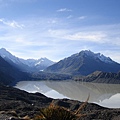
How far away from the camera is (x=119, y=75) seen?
158 meters

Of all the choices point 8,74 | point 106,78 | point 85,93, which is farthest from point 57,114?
point 106,78

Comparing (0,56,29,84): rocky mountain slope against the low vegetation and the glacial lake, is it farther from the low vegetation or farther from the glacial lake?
the low vegetation

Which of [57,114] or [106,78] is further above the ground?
[106,78]

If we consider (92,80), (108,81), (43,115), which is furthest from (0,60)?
(43,115)

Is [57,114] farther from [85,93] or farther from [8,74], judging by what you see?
[8,74]

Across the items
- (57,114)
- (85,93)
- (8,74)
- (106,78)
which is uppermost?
(106,78)

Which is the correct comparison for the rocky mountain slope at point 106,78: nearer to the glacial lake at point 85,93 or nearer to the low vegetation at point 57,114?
the glacial lake at point 85,93

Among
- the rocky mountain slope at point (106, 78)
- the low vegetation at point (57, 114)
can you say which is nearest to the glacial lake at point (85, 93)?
the rocky mountain slope at point (106, 78)

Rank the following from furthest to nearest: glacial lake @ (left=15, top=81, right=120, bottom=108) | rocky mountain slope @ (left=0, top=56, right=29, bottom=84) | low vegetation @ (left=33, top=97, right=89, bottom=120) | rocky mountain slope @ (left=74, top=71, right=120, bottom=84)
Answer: rocky mountain slope @ (left=74, top=71, right=120, bottom=84) < rocky mountain slope @ (left=0, top=56, right=29, bottom=84) < glacial lake @ (left=15, top=81, right=120, bottom=108) < low vegetation @ (left=33, top=97, right=89, bottom=120)

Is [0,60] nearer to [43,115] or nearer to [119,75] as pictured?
[119,75]

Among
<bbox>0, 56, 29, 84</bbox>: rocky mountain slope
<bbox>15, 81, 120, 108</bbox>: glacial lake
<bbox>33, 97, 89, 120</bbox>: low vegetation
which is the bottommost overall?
<bbox>33, 97, 89, 120</bbox>: low vegetation

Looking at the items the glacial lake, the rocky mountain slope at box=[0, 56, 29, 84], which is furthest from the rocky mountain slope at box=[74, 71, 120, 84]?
the rocky mountain slope at box=[0, 56, 29, 84]

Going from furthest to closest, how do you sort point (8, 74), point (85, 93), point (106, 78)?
point (106, 78), point (8, 74), point (85, 93)

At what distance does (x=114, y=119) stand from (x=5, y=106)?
37.7 feet
